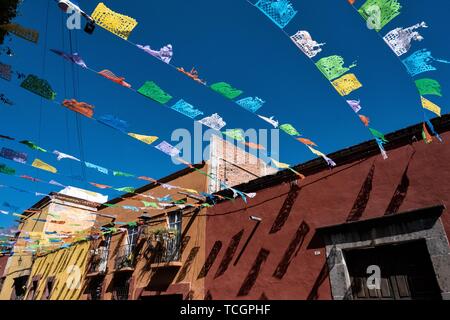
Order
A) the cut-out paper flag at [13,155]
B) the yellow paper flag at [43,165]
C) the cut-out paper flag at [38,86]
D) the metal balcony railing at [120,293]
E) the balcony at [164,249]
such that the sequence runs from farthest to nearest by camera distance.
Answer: the metal balcony railing at [120,293] < the balcony at [164,249] < the yellow paper flag at [43,165] < the cut-out paper flag at [13,155] < the cut-out paper flag at [38,86]

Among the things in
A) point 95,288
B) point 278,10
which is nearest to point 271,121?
point 278,10

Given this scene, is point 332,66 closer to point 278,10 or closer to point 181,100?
point 278,10

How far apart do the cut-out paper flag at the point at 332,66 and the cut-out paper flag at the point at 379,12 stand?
3.08 ft

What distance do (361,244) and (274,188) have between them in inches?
118

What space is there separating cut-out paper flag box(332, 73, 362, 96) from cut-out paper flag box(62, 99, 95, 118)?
4.28 metres

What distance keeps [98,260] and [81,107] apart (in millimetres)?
11860

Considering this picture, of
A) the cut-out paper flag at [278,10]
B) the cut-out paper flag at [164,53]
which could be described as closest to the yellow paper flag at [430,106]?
the cut-out paper flag at [278,10]

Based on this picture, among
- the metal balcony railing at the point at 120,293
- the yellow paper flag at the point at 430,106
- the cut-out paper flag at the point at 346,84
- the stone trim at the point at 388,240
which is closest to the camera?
the cut-out paper flag at the point at 346,84

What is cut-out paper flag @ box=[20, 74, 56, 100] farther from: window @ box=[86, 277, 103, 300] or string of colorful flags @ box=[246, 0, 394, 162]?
window @ box=[86, 277, 103, 300]

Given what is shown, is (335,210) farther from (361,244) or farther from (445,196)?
(445,196)

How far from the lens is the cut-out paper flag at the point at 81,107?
5.48 meters

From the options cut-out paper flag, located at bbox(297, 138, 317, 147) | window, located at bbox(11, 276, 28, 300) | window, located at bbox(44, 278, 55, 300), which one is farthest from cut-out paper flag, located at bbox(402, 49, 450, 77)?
window, located at bbox(11, 276, 28, 300)

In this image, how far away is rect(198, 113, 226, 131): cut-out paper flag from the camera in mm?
6141

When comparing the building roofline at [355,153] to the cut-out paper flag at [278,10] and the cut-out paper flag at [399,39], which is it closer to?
the cut-out paper flag at [399,39]
